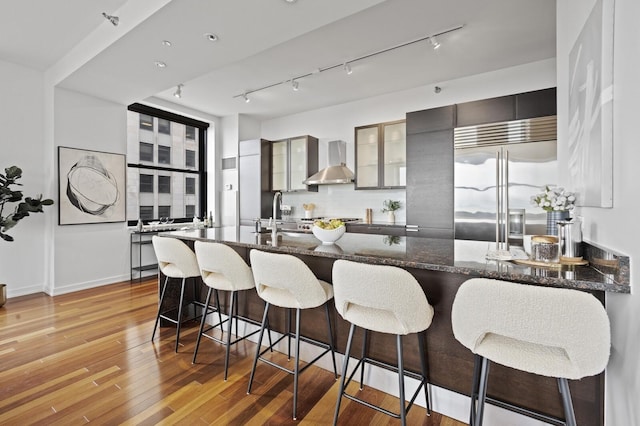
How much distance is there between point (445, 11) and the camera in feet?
8.74

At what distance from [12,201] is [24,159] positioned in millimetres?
631

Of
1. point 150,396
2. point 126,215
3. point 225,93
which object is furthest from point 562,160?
point 126,215

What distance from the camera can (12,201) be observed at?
356cm

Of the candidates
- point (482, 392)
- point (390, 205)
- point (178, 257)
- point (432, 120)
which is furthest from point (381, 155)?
point (482, 392)

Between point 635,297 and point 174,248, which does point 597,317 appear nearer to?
point 635,297

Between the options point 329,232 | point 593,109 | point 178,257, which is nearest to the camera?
point 593,109

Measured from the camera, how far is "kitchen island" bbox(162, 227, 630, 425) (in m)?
1.20

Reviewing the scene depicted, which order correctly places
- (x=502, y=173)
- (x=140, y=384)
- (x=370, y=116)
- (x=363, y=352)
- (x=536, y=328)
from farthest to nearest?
(x=370, y=116) → (x=502, y=173) → (x=140, y=384) → (x=363, y=352) → (x=536, y=328)

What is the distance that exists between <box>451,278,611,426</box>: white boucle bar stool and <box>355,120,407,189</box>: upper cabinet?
3399mm

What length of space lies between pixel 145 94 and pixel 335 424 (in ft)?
14.6

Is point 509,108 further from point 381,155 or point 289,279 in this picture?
point 289,279

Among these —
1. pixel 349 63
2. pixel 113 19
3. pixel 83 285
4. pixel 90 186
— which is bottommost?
pixel 83 285

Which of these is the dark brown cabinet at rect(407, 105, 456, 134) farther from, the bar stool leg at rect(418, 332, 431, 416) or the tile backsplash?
the bar stool leg at rect(418, 332, 431, 416)

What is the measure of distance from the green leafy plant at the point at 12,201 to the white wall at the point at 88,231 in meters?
0.37
